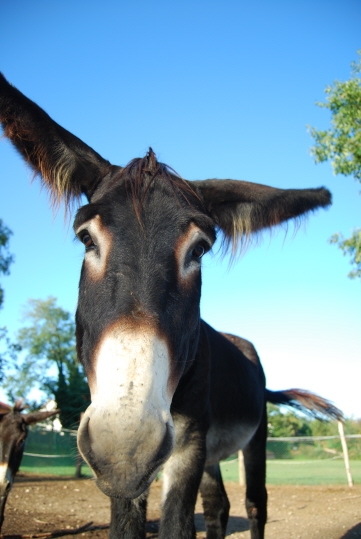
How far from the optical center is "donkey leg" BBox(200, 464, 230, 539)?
5.32 m

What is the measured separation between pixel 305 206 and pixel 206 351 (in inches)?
53.5

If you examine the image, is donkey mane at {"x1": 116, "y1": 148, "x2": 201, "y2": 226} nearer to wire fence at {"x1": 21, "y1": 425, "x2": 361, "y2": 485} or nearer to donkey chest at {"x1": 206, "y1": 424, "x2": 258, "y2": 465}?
donkey chest at {"x1": 206, "y1": 424, "x2": 258, "y2": 465}

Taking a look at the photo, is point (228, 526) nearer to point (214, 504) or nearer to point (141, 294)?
point (214, 504)

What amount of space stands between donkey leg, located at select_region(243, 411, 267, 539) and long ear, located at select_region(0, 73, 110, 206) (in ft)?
14.4

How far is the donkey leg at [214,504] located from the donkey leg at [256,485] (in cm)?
33

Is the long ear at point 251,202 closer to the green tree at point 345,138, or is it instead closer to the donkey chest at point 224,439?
the donkey chest at point 224,439

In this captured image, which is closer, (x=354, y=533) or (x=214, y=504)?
(x=214, y=504)

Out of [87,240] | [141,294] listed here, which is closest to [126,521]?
[141,294]

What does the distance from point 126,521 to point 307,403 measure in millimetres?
5280

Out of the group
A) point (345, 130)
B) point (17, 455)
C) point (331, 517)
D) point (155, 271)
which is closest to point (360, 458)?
point (331, 517)

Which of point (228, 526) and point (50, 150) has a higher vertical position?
point (50, 150)

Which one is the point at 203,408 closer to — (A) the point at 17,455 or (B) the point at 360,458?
(A) the point at 17,455

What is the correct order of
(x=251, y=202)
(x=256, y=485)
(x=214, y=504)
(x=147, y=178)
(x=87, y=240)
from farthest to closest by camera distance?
1. (x=256, y=485)
2. (x=214, y=504)
3. (x=251, y=202)
4. (x=147, y=178)
5. (x=87, y=240)

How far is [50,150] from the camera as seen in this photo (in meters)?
2.84
